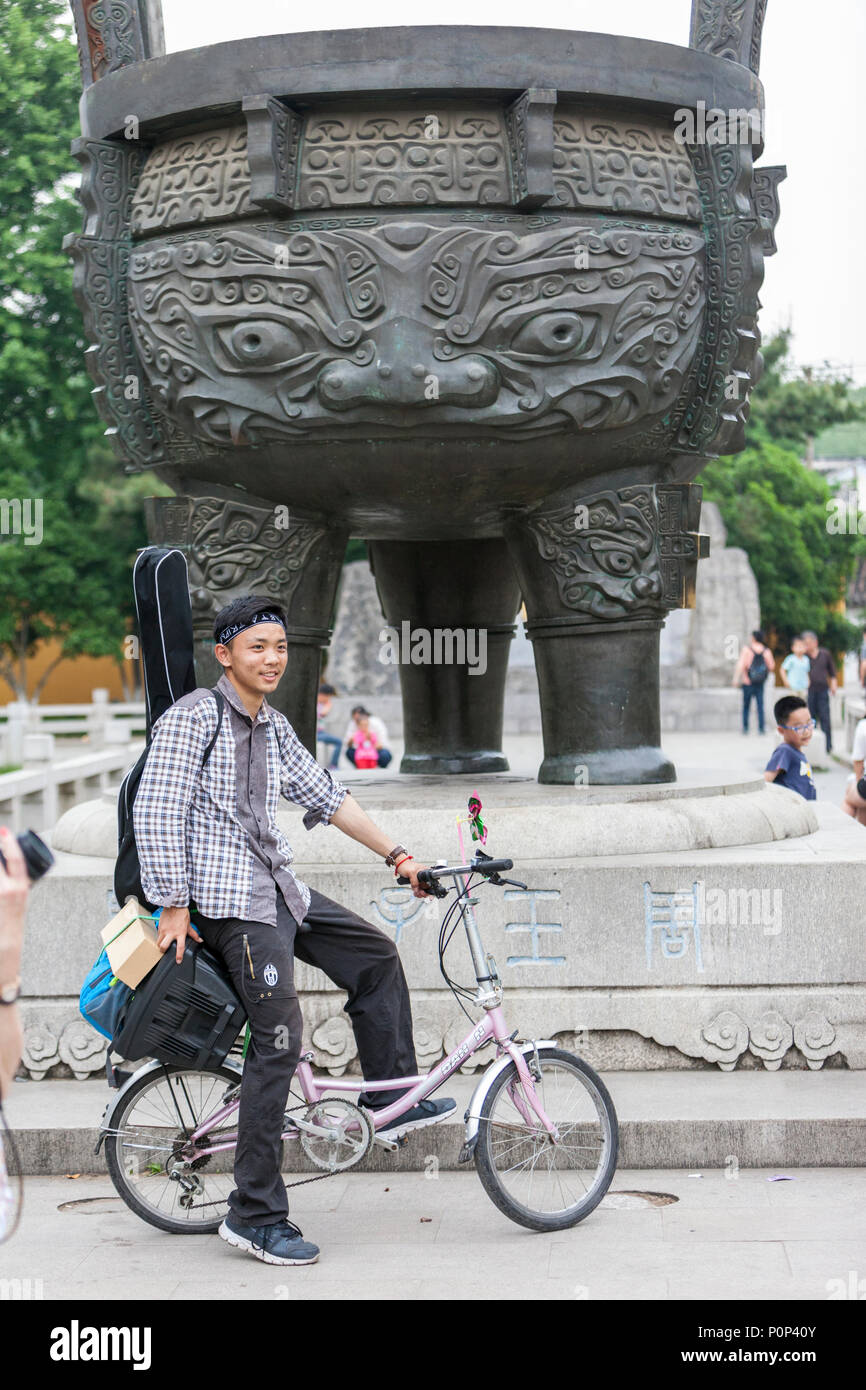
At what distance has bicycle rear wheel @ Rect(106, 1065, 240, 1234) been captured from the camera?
441 cm

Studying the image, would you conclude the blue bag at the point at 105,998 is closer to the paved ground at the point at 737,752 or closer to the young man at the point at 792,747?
the young man at the point at 792,747

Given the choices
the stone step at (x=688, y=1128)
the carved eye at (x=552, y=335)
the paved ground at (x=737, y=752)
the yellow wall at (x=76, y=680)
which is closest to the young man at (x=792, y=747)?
the paved ground at (x=737, y=752)

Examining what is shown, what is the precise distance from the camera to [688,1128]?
491 centimetres

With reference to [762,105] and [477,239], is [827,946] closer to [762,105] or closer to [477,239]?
[477,239]

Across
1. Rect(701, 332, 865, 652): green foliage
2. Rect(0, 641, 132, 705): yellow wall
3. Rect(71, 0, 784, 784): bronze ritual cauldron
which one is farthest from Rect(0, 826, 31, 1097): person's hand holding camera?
Rect(0, 641, 132, 705): yellow wall

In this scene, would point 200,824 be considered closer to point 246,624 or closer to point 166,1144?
point 246,624

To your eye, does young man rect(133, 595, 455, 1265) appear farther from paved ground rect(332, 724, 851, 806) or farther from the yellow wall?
the yellow wall

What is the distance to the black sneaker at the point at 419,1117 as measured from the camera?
4547mm

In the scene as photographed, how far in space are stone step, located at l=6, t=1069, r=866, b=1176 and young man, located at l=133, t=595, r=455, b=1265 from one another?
1.77 ft

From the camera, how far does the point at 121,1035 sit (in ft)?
13.9

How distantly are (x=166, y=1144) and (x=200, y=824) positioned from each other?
872mm

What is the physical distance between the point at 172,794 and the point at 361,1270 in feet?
4.16

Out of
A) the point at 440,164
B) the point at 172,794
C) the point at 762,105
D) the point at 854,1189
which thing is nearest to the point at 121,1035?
the point at 172,794

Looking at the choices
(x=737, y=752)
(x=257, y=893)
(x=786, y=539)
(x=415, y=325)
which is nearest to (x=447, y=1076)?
(x=257, y=893)
